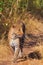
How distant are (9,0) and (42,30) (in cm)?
157

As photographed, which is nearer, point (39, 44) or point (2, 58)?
point (2, 58)

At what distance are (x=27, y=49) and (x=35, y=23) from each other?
260cm

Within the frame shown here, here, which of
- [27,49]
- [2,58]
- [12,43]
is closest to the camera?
[12,43]

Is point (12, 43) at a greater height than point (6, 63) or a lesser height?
greater

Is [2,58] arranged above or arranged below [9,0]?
below

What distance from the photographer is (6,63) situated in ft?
25.7

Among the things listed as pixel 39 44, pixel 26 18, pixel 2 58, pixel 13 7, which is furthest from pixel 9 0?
pixel 2 58

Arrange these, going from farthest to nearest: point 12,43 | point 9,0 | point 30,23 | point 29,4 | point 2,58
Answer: point 29,4 < point 30,23 < point 9,0 < point 2,58 < point 12,43

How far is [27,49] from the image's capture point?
356 inches

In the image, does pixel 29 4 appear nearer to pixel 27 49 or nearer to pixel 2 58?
pixel 27 49

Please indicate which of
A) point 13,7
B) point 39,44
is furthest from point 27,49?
point 13,7

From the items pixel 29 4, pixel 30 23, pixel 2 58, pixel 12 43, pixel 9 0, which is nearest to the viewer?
pixel 12 43

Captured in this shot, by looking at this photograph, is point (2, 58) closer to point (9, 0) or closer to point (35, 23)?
point (9, 0)

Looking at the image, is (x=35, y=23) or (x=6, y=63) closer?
(x=6, y=63)
